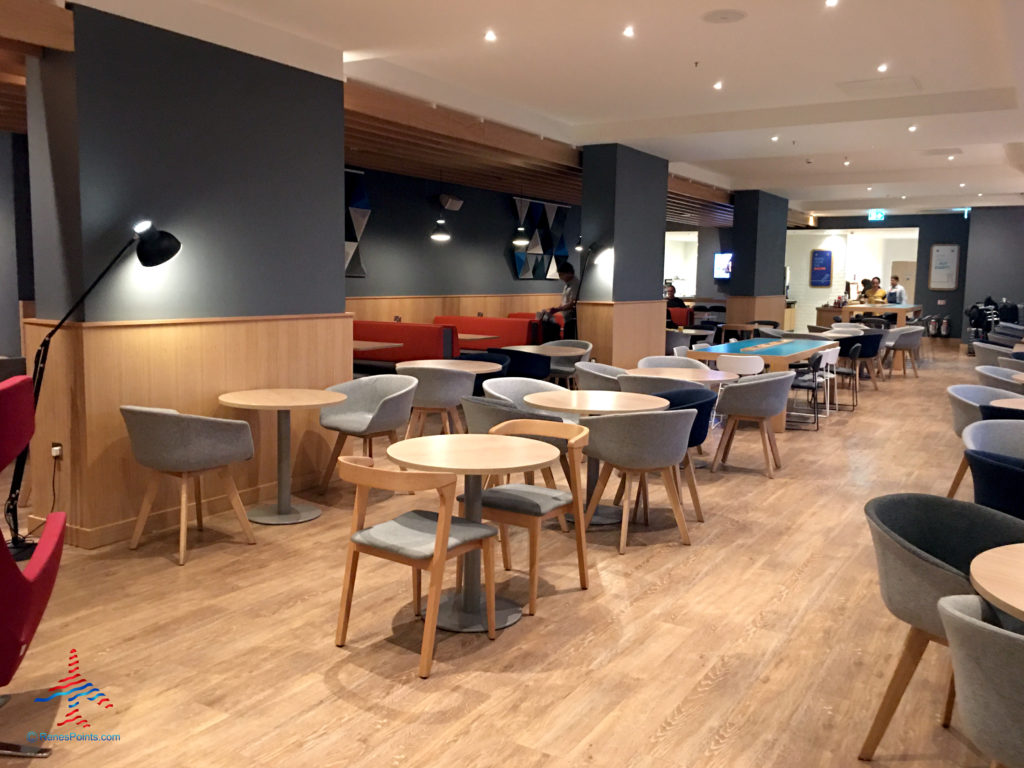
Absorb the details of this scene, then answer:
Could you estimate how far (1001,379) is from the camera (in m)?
6.77

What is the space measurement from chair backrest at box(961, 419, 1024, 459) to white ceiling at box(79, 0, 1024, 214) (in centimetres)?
265

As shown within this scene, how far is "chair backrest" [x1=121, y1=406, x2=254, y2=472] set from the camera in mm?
4723

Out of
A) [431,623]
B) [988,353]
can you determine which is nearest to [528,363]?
[988,353]

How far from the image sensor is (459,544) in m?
3.57

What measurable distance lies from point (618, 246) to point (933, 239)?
Result: 48.6 feet

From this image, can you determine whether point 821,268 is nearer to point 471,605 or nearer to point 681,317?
point 681,317

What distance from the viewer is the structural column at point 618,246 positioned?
10.6 m

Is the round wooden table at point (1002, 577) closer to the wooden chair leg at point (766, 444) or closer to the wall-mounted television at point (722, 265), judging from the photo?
the wooden chair leg at point (766, 444)

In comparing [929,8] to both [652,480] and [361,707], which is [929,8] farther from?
[361,707]

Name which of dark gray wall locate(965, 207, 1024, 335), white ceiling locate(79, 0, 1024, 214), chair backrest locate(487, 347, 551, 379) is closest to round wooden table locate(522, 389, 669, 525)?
white ceiling locate(79, 0, 1024, 214)

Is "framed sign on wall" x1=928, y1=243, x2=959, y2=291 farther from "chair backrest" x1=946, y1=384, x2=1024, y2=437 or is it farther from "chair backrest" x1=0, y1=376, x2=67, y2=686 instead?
"chair backrest" x1=0, y1=376, x2=67, y2=686

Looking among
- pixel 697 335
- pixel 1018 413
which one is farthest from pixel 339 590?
pixel 697 335

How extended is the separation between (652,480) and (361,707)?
408cm
